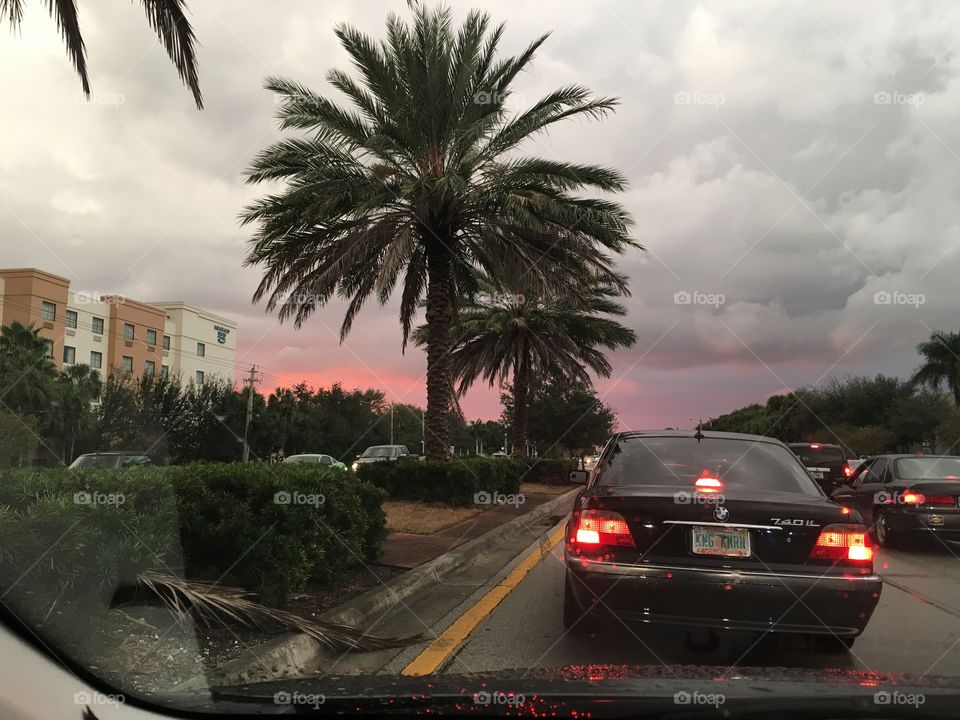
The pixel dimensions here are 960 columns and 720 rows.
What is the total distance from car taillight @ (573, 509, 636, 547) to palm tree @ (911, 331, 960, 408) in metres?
62.9

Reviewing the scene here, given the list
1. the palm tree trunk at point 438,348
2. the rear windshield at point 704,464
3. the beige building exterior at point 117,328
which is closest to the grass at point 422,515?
the palm tree trunk at point 438,348

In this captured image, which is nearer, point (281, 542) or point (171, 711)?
point (171, 711)

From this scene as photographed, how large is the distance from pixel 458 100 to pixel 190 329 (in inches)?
3158

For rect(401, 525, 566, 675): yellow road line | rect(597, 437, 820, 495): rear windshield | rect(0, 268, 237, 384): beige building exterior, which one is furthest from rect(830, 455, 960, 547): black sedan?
rect(0, 268, 237, 384): beige building exterior

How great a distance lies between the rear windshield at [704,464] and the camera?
5352 mm

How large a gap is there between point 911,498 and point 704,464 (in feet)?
21.9

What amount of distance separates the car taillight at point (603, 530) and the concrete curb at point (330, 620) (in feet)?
6.16

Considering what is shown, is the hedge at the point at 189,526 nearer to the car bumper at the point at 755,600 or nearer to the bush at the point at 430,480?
the car bumper at the point at 755,600

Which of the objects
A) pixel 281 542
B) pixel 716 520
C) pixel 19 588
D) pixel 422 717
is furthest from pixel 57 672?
pixel 716 520

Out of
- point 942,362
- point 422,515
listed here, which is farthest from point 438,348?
point 942,362

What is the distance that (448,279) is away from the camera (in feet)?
50.7

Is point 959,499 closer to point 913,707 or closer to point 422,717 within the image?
point 913,707

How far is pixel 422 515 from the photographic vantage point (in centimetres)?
1303

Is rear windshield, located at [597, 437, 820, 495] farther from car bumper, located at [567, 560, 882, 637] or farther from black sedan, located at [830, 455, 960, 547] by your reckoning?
black sedan, located at [830, 455, 960, 547]
